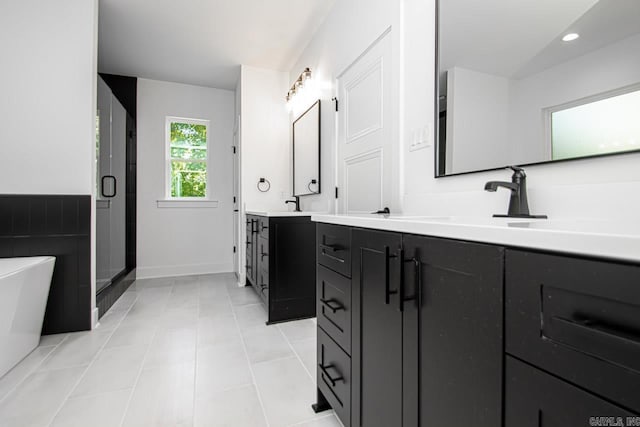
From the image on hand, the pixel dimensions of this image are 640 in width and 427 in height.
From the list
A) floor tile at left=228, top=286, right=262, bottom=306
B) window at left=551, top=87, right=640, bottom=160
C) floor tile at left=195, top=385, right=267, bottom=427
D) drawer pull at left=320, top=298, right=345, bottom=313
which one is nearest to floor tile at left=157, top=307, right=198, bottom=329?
floor tile at left=228, top=286, right=262, bottom=306

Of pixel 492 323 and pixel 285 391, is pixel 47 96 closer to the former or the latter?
pixel 285 391

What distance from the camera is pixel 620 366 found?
396 mm

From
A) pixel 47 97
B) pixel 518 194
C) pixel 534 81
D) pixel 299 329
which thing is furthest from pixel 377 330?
pixel 47 97

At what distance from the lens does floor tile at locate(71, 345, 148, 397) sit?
5.31 feet

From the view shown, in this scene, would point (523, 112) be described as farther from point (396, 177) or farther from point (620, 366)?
point (620, 366)

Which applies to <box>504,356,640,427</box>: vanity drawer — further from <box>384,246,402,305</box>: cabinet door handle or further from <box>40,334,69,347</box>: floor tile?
<box>40,334,69,347</box>: floor tile

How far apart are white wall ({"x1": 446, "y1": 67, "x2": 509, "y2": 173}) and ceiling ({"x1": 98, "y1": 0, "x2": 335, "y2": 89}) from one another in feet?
6.23

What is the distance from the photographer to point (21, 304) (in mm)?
1854

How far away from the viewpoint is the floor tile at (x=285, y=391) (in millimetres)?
1400

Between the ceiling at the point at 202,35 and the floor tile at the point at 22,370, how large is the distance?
2.88m

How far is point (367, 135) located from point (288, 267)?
1.28 meters

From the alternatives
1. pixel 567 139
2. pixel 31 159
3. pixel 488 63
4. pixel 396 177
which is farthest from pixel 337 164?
pixel 31 159

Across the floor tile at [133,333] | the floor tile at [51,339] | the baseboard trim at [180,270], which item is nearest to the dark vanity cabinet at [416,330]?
the floor tile at [133,333]

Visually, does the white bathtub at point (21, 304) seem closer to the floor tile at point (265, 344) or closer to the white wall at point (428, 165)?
the floor tile at point (265, 344)
